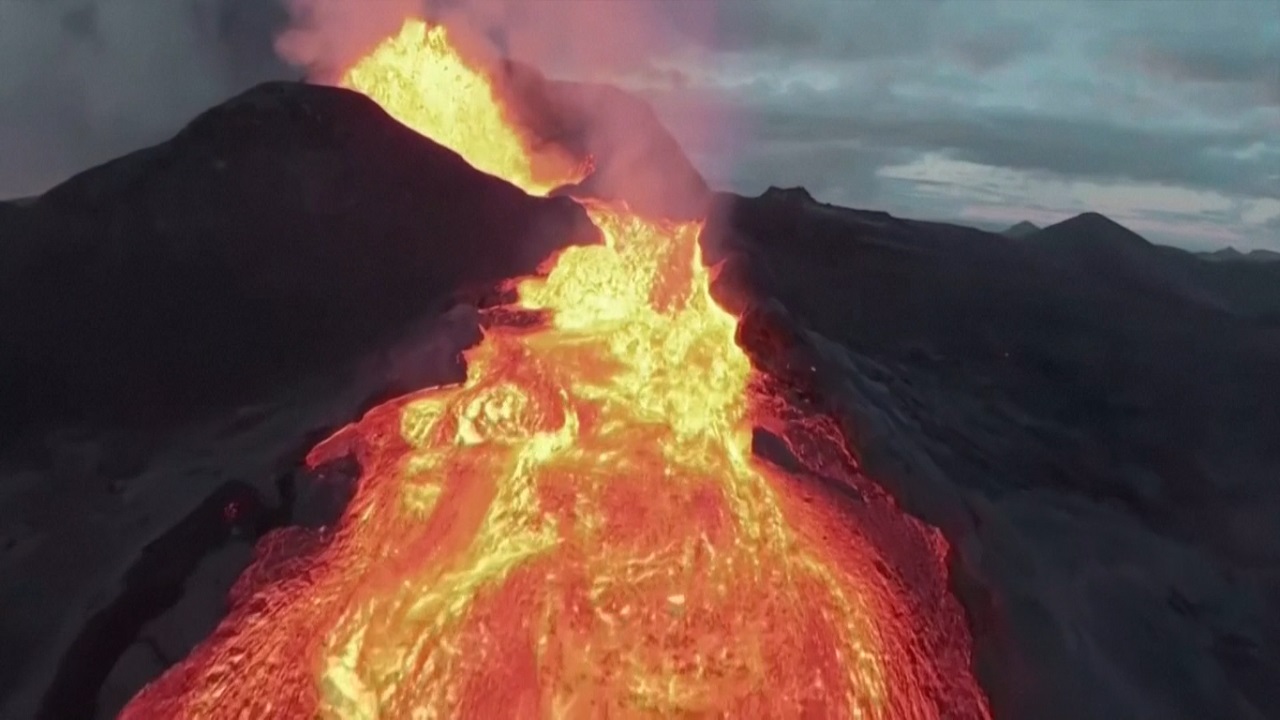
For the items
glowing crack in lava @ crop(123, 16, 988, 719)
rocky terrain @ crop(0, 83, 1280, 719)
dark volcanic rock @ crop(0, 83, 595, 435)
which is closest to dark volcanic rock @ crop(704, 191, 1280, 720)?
rocky terrain @ crop(0, 83, 1280, 719)

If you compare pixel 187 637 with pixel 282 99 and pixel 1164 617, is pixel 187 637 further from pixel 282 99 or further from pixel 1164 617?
pixel 1164 617

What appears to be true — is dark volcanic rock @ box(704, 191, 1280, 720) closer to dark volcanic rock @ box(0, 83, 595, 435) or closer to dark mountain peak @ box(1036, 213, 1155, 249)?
dark mountain peak @ box(1036, 213, 1155, 249)

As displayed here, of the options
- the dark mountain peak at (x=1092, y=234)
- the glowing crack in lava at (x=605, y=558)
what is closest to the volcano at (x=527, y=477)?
the glowing crack in lava at (x=605, y=558)

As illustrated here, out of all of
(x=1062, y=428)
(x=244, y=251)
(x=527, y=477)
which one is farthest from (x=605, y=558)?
(x=1062, y=428)

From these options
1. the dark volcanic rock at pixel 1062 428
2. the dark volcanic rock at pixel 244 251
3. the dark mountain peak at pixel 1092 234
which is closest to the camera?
the dark volcanic rock at pixel 1062 428

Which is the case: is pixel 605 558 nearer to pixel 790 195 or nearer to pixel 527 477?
pixel 527 477

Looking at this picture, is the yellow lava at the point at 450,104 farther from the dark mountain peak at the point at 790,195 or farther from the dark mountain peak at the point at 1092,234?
the dark mountain peak at the point at 1092,234
